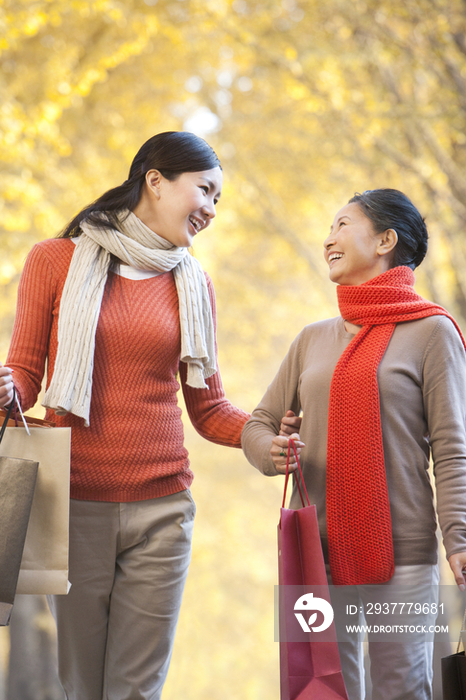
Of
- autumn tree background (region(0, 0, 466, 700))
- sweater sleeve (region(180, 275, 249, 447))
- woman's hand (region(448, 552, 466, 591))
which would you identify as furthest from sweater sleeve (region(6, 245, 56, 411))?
autumn tree background (region(0, 0, 466, 700))

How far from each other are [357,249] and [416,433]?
1.69 feet

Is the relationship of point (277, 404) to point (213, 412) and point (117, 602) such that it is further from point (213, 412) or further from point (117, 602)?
point (117, 602)

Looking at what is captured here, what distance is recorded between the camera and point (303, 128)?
21.2 ft

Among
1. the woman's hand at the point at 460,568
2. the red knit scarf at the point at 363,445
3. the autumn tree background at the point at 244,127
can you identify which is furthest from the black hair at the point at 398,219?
the autumn tree background at the point at 244,127

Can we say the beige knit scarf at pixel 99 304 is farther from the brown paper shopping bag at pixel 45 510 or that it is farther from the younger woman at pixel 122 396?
the brown paper shopping bag at pixel 45 510

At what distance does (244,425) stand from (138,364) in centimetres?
38

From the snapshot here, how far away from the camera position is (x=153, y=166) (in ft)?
6.11

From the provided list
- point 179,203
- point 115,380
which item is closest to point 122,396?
point 115,380

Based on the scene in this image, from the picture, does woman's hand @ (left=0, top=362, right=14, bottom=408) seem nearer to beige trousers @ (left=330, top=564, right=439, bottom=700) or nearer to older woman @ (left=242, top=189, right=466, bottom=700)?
older woman @ (left=242, top=189, right=466, bottom=700)

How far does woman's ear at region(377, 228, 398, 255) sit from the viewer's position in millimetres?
1733

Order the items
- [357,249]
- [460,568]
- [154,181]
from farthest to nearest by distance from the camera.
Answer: [154,181] < [357,249] < [460,568]

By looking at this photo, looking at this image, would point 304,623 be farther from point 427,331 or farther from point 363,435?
point 427,331

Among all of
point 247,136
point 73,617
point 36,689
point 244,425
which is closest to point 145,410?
point 244,425

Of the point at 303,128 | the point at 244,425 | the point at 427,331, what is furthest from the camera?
the point at 303,128
